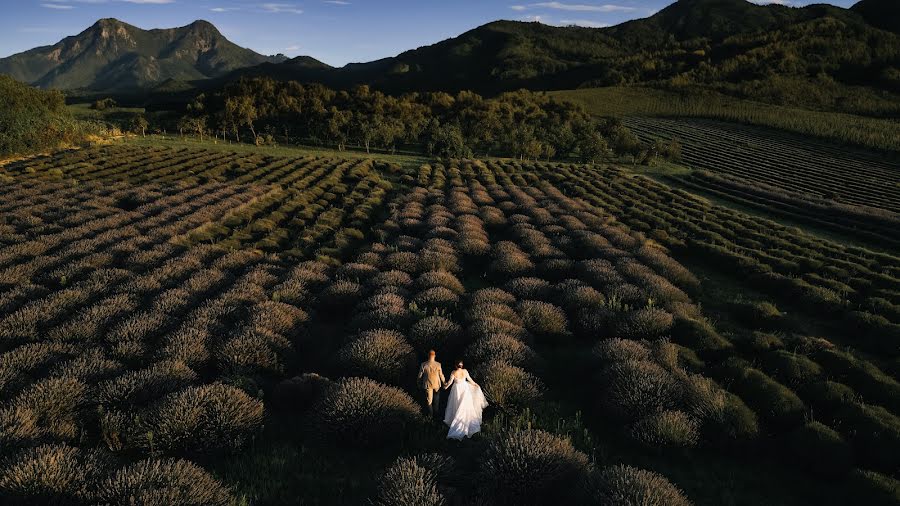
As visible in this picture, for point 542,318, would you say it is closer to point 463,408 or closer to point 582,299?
point 582,299

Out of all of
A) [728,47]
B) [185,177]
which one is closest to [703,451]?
[185,177]

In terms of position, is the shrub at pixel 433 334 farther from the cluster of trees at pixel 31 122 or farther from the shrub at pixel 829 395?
A: the cluster of trees at pixel 31 122

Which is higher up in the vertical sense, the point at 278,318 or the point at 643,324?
the point at 278,318

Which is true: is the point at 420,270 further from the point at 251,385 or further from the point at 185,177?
the point at 185,177

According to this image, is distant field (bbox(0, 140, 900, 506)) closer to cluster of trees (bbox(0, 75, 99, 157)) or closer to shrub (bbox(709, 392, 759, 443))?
shrub (bbox(709, 392, 759, 443))

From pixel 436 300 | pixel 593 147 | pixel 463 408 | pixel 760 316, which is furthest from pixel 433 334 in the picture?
pixel 593 147
